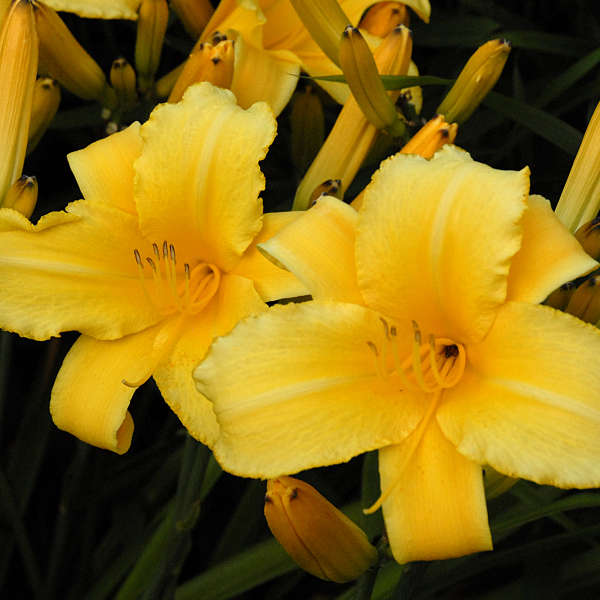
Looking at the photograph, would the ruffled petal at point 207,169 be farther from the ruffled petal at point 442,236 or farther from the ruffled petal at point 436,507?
the ruffled petal at point 436,507

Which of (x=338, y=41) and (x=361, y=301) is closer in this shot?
(x=361, y=301)

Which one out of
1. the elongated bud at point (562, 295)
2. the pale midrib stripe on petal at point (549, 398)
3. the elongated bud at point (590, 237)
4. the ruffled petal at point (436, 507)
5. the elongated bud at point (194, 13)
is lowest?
the ruffled petal at point (436, 507)

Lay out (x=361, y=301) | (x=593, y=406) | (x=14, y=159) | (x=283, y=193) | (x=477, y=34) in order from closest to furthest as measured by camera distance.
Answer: (x=593, y=406)
(x=361, y=301)
(x=14, y=159)
(x=477, y=34)
(x=283, y=193)

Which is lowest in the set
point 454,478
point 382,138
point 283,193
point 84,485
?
point 84,485

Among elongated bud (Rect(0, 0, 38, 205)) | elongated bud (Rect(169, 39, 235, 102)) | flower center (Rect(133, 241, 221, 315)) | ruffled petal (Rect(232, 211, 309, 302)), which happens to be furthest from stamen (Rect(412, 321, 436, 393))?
elongated bud (Rect(0, 0, 38, 205))

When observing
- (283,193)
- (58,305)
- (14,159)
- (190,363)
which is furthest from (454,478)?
(283,193)

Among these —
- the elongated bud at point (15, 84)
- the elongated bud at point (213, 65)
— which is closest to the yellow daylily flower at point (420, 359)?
the elongated bud at point (213, 65)

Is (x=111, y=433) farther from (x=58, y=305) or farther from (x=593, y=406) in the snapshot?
(x=593, y=406)

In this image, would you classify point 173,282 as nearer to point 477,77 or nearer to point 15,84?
point 15,84
